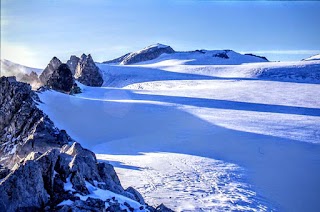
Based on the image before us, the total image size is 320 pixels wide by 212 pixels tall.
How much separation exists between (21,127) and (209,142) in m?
9.95

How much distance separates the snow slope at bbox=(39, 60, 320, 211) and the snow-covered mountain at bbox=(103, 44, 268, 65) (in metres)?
40.6

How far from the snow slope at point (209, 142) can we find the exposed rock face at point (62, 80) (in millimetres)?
2076

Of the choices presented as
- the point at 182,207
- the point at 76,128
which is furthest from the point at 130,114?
the point at 182,207

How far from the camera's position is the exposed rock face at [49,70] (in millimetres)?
49794

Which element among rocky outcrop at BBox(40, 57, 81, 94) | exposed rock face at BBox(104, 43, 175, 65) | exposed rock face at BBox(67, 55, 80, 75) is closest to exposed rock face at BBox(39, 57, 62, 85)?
rocky outcrop at BBox(40, 57, 81, 94)

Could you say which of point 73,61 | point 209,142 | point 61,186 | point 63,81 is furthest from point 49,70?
point 61,186

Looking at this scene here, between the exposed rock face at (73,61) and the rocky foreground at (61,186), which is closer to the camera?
the rocky foreground at (61,186)

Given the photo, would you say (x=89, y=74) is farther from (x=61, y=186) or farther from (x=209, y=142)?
(x=61, y=186)

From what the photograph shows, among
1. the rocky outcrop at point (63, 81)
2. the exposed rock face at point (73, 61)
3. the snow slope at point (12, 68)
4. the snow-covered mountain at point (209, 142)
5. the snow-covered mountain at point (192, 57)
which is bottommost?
the snow-covered mountain at point (209, 142)

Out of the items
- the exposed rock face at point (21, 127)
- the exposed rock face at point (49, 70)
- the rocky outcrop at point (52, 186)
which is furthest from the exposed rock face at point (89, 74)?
the rocky outcrop at point (52, 186)

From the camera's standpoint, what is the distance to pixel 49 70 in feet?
165

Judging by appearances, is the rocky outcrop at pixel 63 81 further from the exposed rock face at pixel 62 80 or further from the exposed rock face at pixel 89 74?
the exposed rock face at pixel 89 74

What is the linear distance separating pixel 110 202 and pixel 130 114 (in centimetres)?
1829

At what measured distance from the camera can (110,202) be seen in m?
9.28
